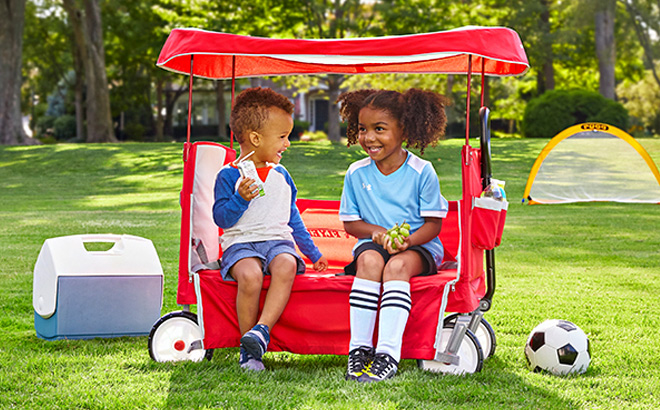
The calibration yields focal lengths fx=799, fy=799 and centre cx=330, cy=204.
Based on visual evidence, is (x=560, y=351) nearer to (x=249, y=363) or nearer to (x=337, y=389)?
(x=337, y=389)

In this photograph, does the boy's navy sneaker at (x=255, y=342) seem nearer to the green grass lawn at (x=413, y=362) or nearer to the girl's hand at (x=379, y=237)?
the green grass lawn at (x=413, y=362)

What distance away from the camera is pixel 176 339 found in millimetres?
3912

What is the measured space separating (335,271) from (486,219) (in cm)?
107

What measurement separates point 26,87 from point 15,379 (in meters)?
48.0

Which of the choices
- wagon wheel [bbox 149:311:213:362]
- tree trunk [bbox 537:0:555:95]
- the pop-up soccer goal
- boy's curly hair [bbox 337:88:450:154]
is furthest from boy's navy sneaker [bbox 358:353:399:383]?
tree trunk [bbox 537:0:555:95]

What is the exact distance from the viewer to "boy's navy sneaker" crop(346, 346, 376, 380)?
3.55 m

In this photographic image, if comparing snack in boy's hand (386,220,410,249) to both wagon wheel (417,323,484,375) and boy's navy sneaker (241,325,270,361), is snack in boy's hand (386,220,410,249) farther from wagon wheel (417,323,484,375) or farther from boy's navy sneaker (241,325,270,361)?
boy's navy sneaker (241,325,270,361)

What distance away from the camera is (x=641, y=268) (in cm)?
698

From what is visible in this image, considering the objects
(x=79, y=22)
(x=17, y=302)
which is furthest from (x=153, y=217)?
(x=79, y=22)

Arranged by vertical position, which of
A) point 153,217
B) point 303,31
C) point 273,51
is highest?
point 303,31

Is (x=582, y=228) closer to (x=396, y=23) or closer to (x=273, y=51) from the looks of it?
(x=273, y=51)

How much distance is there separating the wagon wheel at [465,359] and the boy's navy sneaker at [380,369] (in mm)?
257

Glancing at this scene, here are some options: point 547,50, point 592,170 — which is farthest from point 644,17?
point 592,170

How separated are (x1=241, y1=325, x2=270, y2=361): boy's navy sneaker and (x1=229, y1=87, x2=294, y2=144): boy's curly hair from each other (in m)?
1.01
